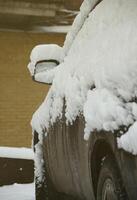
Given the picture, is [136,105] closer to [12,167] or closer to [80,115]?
[80,115]

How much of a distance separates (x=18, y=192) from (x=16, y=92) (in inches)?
179

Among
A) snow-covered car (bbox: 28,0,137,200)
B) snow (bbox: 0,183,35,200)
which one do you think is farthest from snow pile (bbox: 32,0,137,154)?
snow (bbox: 0,183,35,200)

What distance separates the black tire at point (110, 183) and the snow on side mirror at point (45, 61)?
1.67 meters

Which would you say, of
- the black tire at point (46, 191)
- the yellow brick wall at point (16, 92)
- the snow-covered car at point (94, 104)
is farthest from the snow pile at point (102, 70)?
the yellow brick wall at point (16, 92)

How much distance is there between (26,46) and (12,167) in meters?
4.28

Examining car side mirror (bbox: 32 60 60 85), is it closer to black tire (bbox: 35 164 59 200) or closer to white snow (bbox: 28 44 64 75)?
white snow (bbox: 28 44 64 75)

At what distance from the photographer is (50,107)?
4863 millimetres

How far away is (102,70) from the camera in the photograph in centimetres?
326

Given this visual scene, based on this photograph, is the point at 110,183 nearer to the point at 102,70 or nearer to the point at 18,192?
the point at 102,70

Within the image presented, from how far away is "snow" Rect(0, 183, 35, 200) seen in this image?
7.11 metres

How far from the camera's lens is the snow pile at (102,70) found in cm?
290

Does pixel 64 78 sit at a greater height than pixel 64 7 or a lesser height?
lesser

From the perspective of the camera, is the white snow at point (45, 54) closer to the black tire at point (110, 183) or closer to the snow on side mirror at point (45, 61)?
the snow on side mirror at point (45, 61)

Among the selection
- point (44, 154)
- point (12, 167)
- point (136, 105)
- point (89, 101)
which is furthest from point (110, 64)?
point (12, 167)
